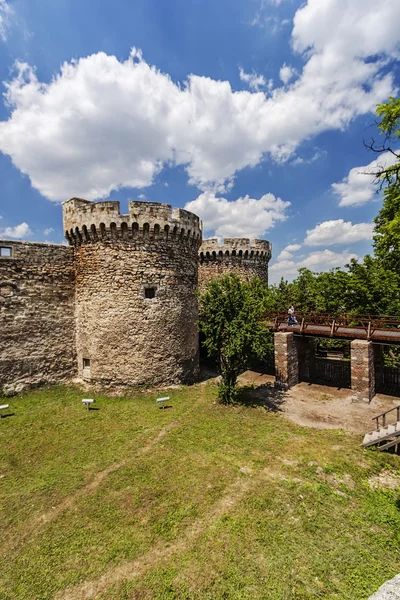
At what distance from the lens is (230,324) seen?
41.7 ft

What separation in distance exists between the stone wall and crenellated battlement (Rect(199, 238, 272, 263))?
14.3 metres

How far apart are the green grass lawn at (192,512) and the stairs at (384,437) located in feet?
1.13

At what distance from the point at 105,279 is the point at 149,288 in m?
2.25

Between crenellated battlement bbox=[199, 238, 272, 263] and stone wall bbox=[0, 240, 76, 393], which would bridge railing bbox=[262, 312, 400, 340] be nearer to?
crenellated battlement bbox=[199, 238, 272, 263]

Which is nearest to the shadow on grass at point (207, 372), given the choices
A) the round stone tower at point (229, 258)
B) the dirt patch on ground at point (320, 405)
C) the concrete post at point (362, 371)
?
the dirt patch on ground at point (320, 405)

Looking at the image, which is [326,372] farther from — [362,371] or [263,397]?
[263,397]

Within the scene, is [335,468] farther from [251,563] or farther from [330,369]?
[330,369]

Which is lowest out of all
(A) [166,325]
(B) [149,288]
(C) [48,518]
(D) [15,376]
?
(C) [48,518]

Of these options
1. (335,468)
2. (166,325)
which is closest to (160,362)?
(166,325)

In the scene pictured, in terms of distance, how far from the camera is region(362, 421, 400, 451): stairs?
897 centimetres

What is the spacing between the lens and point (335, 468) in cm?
817

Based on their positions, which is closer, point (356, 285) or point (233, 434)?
point (233, 434)

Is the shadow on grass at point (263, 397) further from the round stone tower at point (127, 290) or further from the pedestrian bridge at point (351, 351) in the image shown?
the round stone tower at point (127, 290)

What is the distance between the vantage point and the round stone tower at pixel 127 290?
46.4ft
